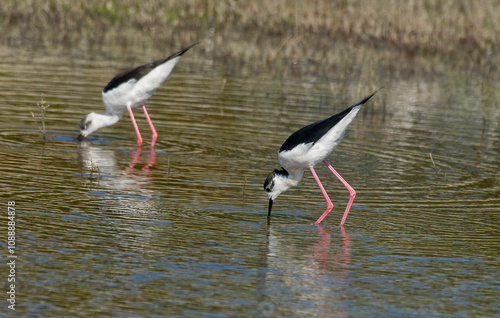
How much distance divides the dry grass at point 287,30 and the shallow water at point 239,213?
425cm

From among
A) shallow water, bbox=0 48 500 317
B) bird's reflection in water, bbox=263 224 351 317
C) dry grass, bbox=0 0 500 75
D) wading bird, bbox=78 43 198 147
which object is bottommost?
bird's reflection in water, bbox=263 224 351 317

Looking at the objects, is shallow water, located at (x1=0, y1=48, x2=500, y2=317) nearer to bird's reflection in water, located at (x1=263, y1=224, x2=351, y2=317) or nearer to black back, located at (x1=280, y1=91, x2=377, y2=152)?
bird's reflection in water, located at (x1=263, y1=224, x2=351, y2=317)

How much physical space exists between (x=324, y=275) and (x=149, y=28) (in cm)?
1403

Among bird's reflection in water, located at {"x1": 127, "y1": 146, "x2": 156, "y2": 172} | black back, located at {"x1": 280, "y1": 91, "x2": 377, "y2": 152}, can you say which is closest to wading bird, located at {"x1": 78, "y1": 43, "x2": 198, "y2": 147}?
bird's reflection in water, located at {"x1": 127, "y1": 146, "x2": 156, "y2": 172}

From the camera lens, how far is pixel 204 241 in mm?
5836

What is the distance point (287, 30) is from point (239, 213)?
12696mm

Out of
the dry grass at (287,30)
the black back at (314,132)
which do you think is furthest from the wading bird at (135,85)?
the dry grass at (287,30)

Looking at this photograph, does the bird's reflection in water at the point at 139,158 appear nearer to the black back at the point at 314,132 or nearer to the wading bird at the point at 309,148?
the wading bird at the point at 309,148

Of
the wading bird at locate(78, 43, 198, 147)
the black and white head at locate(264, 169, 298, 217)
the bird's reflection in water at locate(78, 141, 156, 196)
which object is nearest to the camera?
the black and white head at locate(264, 169, 298, 217)

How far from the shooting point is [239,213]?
669 cm

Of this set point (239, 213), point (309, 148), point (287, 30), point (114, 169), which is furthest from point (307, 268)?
point (287, 30)

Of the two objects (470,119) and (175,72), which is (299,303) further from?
(175,72)

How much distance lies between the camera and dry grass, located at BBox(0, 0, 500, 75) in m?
16.5

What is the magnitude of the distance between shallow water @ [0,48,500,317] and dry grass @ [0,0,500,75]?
425 centimetres
